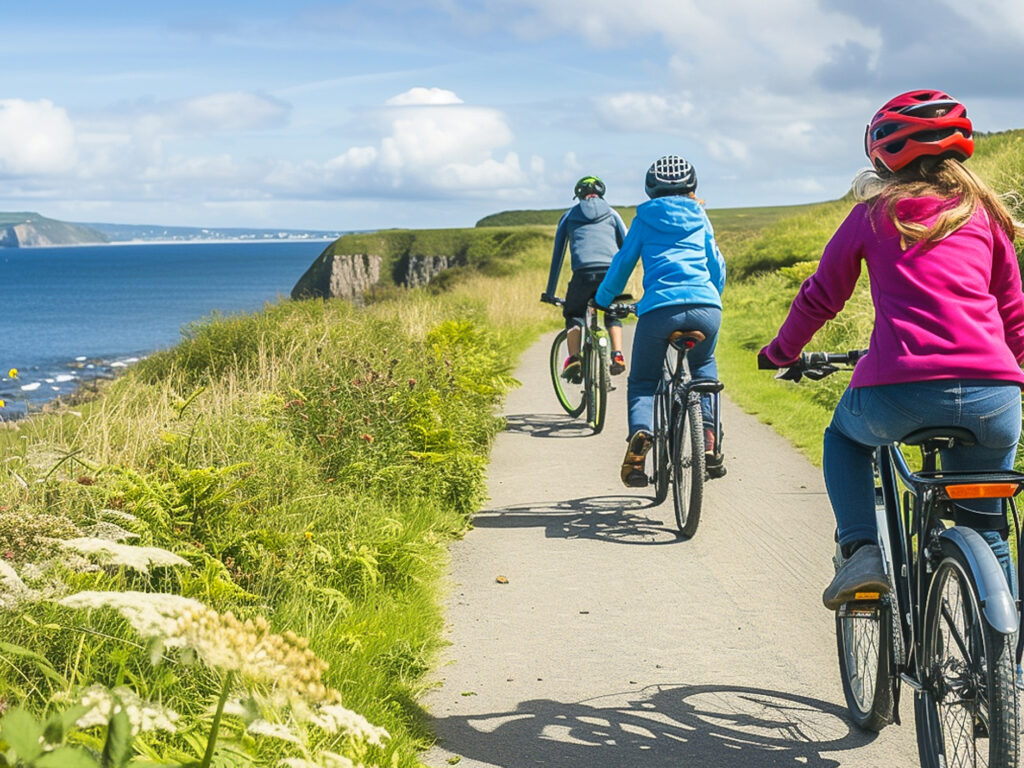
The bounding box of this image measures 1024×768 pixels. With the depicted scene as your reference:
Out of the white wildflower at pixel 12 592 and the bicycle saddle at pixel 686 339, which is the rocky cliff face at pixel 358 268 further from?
the white wildflower at pixel 12 592

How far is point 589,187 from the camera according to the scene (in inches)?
424

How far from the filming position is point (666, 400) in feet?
24.0

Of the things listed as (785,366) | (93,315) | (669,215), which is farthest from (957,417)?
(93,315)

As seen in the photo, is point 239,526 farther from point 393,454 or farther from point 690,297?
point 690,297

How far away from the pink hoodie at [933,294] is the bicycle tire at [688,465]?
3179 mm

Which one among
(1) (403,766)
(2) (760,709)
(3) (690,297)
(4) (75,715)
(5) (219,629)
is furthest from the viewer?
(3) (690,297)

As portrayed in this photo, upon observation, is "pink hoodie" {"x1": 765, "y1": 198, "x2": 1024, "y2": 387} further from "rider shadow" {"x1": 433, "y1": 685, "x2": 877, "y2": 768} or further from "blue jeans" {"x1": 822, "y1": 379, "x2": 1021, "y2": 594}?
"rider shadow" {"x1": 433, "y1": 685, "x2": 877, "y2": 768}

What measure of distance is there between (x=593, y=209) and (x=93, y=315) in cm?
8715

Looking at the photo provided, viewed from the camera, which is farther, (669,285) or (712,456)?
(712,456)

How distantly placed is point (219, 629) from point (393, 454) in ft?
17.2

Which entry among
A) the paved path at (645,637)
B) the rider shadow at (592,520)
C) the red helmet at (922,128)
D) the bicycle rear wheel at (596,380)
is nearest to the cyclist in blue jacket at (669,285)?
the rider shadow at (592,520)

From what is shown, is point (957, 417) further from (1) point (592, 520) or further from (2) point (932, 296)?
(1) point (592, 520)

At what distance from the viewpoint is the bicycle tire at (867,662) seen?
3742 mm

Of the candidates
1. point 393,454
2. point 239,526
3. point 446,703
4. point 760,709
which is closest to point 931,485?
point 760,709
